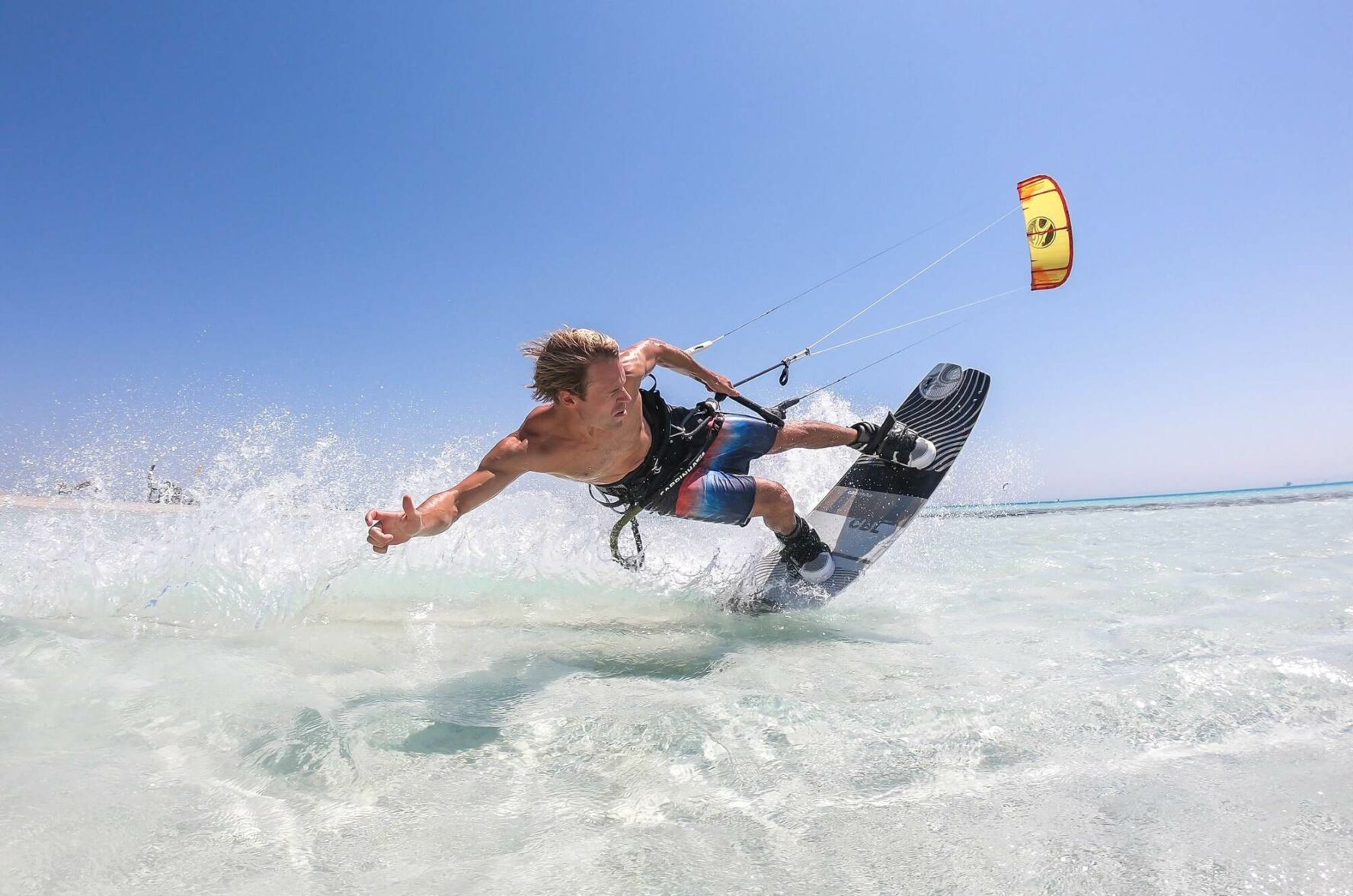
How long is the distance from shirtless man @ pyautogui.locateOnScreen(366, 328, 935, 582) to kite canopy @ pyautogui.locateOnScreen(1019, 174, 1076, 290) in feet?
8.58

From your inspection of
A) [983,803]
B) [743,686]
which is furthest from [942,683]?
[983,803]

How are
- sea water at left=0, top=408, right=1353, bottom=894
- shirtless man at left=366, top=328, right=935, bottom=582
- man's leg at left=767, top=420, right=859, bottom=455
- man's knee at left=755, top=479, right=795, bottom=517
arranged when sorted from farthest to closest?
man's leg at left=767, top=420, right=859, bottom=455, man's knee at left=755, top=479, right=795, bottom=517, shirtless man at left=366, top=328, right=935, bottom=582, sea water at left=0, top=408, right=1353, bottom=894

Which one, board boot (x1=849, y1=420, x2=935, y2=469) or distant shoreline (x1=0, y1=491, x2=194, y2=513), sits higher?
distant shoreline (x1=0, y1=491, x2=194, y2=513)

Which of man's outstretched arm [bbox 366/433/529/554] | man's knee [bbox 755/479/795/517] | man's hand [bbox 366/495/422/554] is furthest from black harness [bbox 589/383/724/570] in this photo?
man's hand [bbox 366/495/422/554]

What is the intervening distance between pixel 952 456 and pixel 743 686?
347cm

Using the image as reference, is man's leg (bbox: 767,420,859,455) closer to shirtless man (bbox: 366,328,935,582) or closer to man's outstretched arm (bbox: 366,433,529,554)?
shirtless man (bbox: 366,328,935,582)

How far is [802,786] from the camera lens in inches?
80.0

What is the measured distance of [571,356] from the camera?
371cm

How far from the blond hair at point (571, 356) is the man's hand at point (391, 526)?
45.8 inches

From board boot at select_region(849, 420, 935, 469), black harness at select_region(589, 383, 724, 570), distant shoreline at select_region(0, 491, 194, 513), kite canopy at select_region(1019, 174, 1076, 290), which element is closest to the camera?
black harness at select_region(589, 383, 724, 570)

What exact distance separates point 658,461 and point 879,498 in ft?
6.86

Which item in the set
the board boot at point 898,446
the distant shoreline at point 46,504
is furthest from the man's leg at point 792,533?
the distant shoreline at point 46,504

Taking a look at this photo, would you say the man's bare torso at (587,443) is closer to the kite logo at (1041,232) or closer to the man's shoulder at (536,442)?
the man's shoulder at (536,442)

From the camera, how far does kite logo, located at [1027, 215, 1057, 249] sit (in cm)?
688
